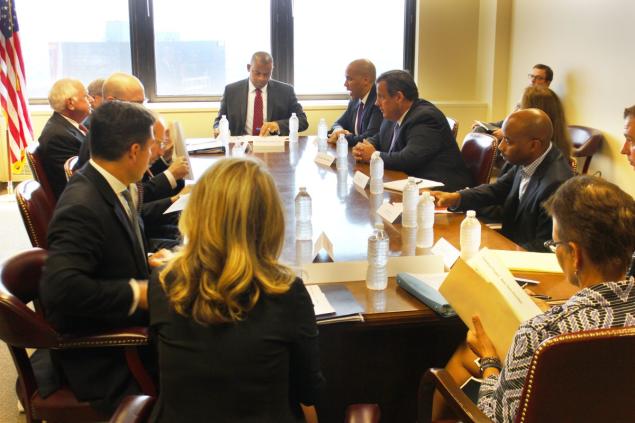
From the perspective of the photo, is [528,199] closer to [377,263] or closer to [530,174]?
[530,174]

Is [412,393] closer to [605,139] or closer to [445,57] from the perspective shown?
[605,139]

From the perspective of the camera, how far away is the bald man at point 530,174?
277cm

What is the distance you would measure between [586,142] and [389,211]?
3.02m

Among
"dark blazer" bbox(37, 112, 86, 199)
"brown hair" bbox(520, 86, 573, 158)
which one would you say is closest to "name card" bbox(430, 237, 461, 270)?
"brown hair" bbox(520, 86, 573, 158)

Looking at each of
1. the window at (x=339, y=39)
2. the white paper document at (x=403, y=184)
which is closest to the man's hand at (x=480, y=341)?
the white paper document at (x=403, y=184)

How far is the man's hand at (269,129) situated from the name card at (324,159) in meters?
1.02

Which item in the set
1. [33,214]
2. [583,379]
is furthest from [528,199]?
[33,214]

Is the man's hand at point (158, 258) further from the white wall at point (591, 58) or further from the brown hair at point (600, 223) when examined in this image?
the white wall at point (591, 58)

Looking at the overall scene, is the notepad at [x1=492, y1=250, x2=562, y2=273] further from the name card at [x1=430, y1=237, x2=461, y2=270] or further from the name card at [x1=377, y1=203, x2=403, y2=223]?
the name card at [x1=377, y1=203, x2=403, y2=223]

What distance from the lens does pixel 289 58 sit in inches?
268

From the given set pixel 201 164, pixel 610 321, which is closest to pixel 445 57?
pixel 201 164

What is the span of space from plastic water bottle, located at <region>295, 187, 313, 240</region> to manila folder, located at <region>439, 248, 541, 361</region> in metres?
0.73

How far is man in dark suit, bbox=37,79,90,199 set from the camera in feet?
11.3

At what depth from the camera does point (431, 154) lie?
373 centimetres
